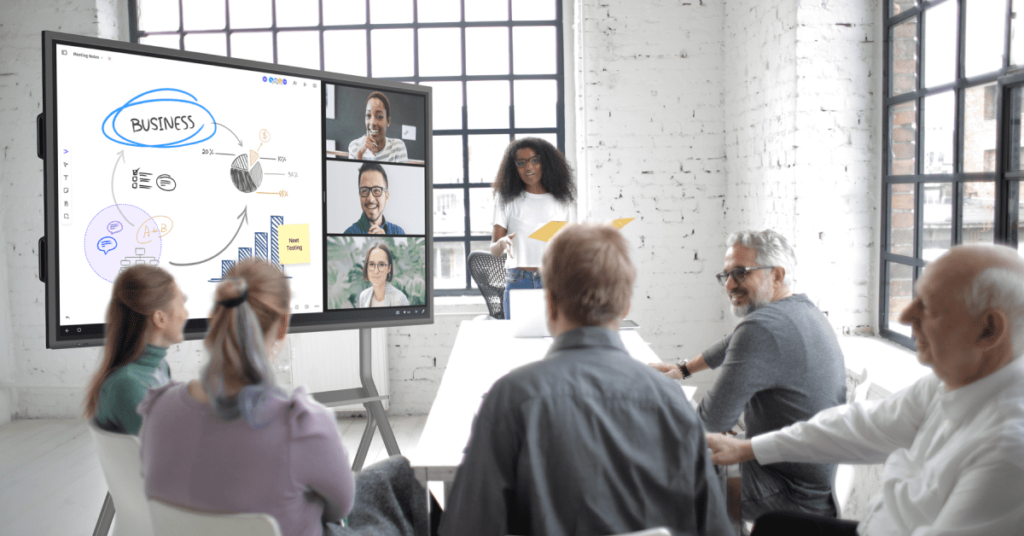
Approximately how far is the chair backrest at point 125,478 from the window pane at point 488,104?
11.0 feet

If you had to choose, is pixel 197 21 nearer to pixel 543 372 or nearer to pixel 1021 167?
pixel 543 372

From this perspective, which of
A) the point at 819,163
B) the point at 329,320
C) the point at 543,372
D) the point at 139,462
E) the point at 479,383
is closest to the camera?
the point at 543,372

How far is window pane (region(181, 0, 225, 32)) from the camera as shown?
14.8ft

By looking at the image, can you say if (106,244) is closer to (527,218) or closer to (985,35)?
(527,218)

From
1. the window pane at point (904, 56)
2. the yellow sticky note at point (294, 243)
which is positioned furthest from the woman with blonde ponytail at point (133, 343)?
the window pane at point (904, 56)

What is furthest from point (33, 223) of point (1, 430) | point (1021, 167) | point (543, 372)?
point (1021, 167)

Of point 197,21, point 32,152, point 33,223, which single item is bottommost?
point 33,223

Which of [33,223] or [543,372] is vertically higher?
[33,223]

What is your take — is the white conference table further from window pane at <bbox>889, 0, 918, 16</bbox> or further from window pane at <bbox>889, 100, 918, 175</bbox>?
window pane at <bbox>889, 0, 918, 16</bbox>

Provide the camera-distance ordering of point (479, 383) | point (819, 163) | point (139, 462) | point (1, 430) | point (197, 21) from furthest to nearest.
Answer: point (197, 21), point (1, 430), point (819, 163), point (479, 383), point (139, 462)

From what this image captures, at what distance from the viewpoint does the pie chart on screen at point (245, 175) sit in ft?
7.58

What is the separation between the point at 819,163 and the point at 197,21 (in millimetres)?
4012

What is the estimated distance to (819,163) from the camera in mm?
3076

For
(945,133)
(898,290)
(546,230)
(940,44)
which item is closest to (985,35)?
(940,44)
